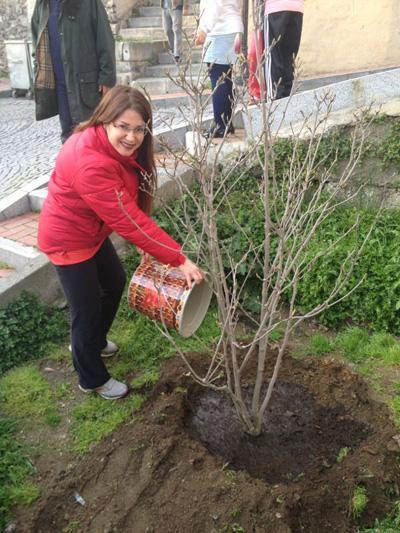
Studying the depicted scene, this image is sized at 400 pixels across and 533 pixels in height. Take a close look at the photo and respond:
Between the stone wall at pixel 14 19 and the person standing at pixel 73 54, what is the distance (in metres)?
9.26

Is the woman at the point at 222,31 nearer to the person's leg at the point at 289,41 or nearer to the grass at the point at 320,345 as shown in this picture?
the person's leg at the point at 289,41

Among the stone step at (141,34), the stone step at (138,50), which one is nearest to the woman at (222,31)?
the stone step at (138,50)

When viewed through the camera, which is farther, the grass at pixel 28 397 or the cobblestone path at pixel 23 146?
the cobblestone path at pixel 23 146

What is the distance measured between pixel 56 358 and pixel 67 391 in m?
0.38

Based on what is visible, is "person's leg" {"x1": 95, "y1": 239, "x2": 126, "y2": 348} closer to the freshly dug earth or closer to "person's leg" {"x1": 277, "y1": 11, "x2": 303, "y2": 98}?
the freshly dug earth

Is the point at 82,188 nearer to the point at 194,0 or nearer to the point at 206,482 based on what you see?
the point at 206,482

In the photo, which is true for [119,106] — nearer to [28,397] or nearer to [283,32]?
[28,397]

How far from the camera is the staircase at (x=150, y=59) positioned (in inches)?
359

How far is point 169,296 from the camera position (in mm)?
2883

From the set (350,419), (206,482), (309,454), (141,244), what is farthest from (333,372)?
(141,244)

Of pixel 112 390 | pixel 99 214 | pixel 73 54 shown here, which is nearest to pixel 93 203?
pixel 99 214

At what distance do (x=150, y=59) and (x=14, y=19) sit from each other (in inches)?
195

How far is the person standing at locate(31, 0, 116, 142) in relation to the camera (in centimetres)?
452

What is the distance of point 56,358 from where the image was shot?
147 inches
